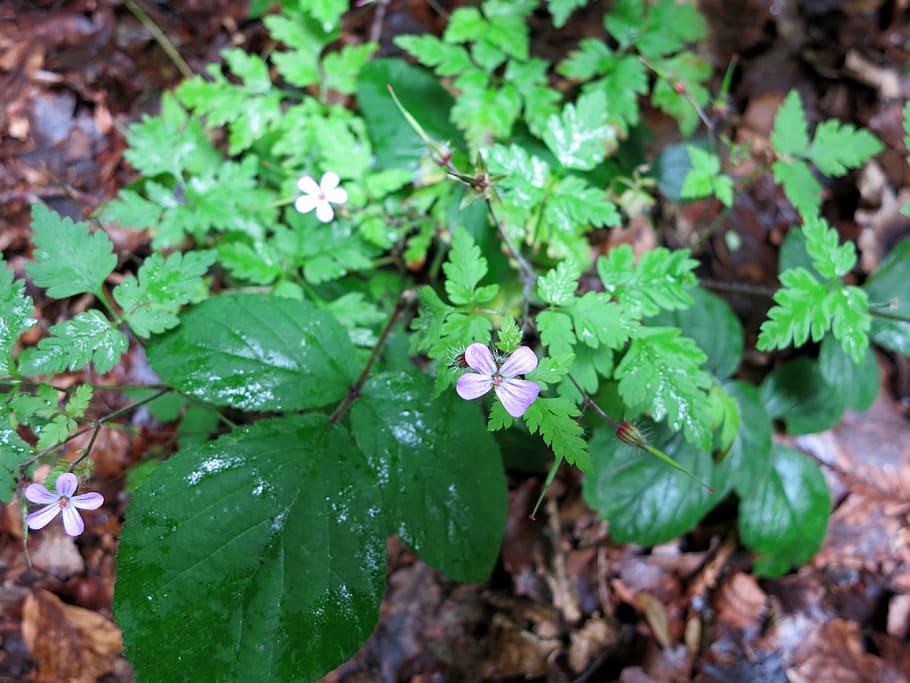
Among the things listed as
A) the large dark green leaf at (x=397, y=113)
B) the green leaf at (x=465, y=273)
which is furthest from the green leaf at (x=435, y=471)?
the large dark green leaf at (x=397, y=113)

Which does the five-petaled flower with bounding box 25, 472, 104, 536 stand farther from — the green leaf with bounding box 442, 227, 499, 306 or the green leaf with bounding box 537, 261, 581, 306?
the green leaf with bounding box 537, 261, 581, 306

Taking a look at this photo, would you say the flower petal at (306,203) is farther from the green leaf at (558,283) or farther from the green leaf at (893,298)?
the green leaf at (893,298)

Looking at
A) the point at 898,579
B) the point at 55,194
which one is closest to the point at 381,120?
the point at 55,194

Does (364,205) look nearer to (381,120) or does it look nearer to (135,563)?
(381,120)

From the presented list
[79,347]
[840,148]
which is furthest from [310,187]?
[840,148]

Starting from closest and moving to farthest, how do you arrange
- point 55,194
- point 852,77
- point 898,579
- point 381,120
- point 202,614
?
point 202,614
point 381,120
point 898,579
point 55,194
point 852,77

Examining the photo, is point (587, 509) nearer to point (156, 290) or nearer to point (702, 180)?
point (702, 180)

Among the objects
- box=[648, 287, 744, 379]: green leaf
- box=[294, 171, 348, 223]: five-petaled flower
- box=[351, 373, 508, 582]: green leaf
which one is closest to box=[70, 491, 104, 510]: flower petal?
box=[351, 373, 508, 582]: green leaf
